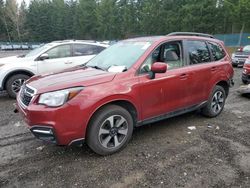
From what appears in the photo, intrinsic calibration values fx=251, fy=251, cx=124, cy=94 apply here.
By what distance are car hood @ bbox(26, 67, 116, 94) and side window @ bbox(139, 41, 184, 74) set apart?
68 centimetres

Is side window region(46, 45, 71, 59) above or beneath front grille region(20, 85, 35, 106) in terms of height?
above

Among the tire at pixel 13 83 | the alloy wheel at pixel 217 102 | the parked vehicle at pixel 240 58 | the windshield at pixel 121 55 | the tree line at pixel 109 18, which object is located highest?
the tree line at pixel 109 18

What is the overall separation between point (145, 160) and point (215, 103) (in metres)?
2.63

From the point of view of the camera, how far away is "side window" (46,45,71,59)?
25.7 ft

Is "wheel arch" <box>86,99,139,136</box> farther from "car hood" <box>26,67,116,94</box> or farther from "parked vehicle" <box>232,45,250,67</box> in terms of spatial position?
"parked vehicle" <box>232,45,250,67</box>

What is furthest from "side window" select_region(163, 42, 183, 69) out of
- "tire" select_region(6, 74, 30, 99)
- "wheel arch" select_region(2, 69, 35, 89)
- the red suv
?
"tire" select_region(6, 74, 30, 99)

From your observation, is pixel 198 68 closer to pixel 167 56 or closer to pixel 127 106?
pixel 167 56

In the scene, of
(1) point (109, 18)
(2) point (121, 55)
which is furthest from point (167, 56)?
(1) point (109, 18)

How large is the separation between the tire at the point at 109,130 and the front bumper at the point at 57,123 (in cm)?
20

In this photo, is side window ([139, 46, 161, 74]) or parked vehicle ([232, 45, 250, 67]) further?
parked vehicle ([232, 45, 250, 67])

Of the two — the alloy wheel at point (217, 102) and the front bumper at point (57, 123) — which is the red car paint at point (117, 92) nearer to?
the front bumper at point (57, 123)

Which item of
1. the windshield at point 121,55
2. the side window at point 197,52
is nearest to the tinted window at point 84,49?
the windshield at point 121,55

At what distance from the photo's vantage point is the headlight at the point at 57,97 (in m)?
3.36

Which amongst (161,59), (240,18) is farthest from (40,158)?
(240,18)
